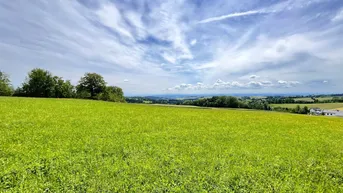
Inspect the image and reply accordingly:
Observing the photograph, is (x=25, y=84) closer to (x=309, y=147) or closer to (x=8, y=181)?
(x=8, y=181)

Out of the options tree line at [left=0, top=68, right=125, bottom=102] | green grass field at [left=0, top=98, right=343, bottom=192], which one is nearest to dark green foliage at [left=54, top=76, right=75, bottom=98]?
tree line at [left=0, top=68, right=125, bottom=102]

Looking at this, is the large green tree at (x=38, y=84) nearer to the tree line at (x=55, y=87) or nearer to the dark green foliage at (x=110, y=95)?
the tree line at (x=55, y=87)

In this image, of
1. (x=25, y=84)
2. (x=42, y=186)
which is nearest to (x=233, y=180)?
(x=42, y=186)

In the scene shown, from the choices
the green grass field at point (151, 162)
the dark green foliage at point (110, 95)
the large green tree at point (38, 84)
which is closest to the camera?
the green grass field at point (151, 162)

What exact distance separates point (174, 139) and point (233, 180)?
4.84 metres

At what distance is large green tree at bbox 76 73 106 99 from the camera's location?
73.4m

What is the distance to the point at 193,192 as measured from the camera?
5.58m

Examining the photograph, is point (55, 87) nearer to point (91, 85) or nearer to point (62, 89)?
point (62, 89)

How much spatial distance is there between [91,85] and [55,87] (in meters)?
14.0

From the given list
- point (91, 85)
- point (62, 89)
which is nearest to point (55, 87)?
point (62, 89)

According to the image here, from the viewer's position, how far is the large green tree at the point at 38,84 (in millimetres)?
57969

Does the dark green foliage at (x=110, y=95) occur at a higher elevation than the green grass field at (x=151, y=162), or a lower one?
higher

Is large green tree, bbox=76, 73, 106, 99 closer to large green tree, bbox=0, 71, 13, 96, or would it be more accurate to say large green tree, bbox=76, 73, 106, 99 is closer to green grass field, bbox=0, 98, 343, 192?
large green tree, bbox=0, 71, 13, 96

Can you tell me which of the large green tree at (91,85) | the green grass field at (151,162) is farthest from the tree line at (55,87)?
the green grass field at (151,162)
